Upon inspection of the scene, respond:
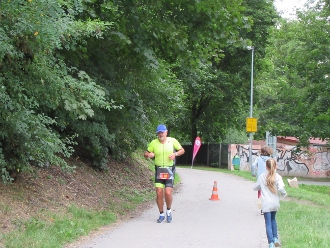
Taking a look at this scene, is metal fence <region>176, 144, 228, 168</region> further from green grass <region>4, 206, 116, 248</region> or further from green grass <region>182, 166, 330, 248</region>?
green grass <region>4, 206, 116, 248</region>

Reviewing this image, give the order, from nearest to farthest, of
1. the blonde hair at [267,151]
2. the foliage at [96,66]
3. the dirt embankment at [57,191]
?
the foliage at [96,66], the dirt embankment at [57,191], the blonde hair at [267,151]

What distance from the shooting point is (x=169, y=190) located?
9797 mm

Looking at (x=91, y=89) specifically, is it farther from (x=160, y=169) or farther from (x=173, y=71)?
(x=173, y=71)

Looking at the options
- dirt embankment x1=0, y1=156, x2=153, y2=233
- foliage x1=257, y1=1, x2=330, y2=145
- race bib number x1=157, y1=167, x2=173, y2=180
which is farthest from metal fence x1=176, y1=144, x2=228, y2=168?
race bib number x1=157, y1=167, x2=173, y2=180

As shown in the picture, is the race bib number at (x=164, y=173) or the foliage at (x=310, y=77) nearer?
the race bib number at (x=164, y=173)

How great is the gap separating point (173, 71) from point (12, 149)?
908cm

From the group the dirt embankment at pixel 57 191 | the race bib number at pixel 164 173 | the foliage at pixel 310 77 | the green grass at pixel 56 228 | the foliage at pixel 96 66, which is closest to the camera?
the green grass at pixel 56 228

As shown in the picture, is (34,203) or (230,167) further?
(230,167)

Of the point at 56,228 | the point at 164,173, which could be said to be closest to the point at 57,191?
the point at 164,173

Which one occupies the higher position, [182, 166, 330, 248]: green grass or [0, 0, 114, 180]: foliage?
[0, 0, 114, 180]: foliage

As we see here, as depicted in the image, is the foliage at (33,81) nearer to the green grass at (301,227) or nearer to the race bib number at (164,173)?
the race bib number at (164,173)

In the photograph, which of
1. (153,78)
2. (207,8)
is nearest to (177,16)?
(207,8)

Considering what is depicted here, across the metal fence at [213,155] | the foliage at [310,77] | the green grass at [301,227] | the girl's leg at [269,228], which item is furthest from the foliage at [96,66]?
the metal fence at [213,155]

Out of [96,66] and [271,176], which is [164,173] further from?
[96,66]
